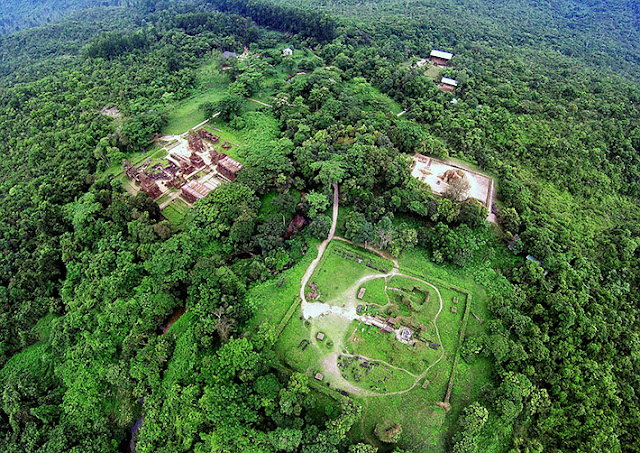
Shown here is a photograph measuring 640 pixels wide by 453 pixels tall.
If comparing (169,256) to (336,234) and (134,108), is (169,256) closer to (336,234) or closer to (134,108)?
(336,234)

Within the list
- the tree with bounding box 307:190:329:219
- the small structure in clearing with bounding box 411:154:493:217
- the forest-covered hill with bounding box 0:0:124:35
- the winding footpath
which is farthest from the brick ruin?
the forest-covered hill with bounding box 0:0:124:35

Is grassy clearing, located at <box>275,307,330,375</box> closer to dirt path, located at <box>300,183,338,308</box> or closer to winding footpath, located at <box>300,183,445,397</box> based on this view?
winding footpath, located at <box>300,183,445,397</box>

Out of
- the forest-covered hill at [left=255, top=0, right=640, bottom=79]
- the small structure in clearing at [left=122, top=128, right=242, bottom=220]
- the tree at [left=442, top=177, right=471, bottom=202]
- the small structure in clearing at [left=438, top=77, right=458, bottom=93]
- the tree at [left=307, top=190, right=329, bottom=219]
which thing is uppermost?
the forest-covered hill at [left=255, top=0, right=640, bottom=79]

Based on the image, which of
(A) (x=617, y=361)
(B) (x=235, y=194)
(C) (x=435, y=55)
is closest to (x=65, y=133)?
(B) (x=235, y=194)

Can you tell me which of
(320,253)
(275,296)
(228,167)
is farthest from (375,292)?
(228,167)

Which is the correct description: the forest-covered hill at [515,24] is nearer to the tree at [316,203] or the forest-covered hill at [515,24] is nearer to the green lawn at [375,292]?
the tree at [316,203]

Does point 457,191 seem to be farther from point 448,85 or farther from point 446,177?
point 448,85

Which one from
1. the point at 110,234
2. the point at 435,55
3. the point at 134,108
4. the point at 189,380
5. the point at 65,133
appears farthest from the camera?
the point at 435,55
